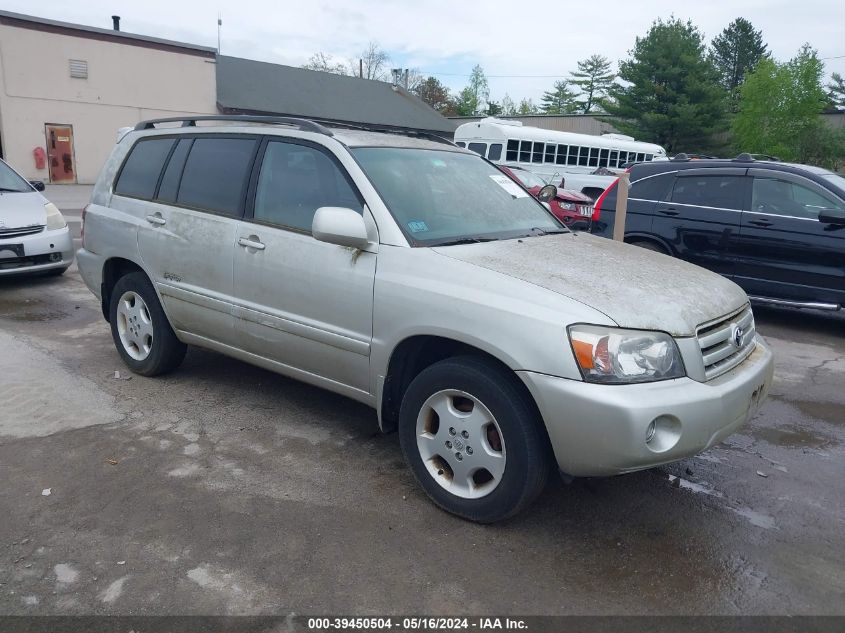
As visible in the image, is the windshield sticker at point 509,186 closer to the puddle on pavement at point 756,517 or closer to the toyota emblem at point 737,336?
the toyota emblem at point 737,336

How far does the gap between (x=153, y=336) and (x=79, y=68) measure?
27425mm

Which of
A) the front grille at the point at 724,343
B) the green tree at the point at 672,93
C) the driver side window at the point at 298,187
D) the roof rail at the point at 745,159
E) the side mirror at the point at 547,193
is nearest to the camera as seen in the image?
the front grille at the point at 724,343

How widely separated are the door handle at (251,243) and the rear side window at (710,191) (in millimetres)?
5713

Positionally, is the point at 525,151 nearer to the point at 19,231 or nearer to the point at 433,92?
the point at 19,231

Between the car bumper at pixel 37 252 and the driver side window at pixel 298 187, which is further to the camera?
the car bumper at pixel 37 252

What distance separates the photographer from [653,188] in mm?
8305

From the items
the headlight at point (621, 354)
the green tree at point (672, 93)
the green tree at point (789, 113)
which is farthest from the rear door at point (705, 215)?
the green tree at point (672, 93)

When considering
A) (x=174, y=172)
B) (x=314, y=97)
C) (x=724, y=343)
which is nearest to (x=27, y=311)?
(x=174, y=172)

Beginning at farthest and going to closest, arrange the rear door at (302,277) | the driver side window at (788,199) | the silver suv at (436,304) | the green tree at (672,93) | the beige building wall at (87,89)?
1. the green tree at (672,93)
2. the beige building wall at (87,89)
3. the driver side window at (788,199)
4. the rear door at (302,277)
5. the silver suv at (436,304)

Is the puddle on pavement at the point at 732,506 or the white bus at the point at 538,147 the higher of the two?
the white bus at the point at 538,147

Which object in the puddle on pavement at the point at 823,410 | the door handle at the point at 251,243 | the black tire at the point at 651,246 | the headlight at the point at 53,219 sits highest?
the door handle at the point at 251,243

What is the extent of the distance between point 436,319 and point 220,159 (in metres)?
2.16

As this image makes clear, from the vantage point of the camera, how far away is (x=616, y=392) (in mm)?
2768

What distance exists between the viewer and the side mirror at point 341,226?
345 centimetres
